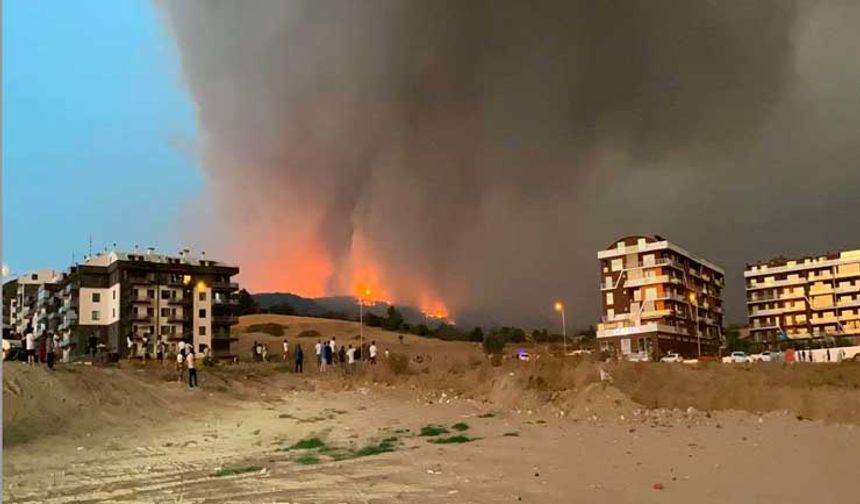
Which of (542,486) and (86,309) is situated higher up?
(86,309)

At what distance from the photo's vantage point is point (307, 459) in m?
15.3

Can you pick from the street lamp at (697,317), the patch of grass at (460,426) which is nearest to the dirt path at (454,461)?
the patch of grass at (460,426)

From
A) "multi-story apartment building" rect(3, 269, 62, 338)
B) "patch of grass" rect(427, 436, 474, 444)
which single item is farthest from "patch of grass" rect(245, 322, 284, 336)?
"patch of grass" rect(427, 436, 474, 444)

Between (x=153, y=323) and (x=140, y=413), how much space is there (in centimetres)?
8822

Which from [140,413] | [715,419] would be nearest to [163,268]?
[140,413]

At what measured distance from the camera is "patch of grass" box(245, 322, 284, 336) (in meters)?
137

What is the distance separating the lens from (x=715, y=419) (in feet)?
74.4

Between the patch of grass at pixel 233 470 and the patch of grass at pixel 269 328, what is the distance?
123 m

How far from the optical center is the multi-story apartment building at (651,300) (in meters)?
102

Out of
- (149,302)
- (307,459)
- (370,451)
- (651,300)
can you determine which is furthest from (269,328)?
(307,459)

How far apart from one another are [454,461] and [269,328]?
129615mm

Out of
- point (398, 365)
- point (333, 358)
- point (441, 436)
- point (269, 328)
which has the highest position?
point (269, 328)

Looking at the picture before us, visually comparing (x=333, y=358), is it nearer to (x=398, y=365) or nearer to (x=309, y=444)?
(x=398, y=365)

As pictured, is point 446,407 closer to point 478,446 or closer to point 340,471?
point 478,446
